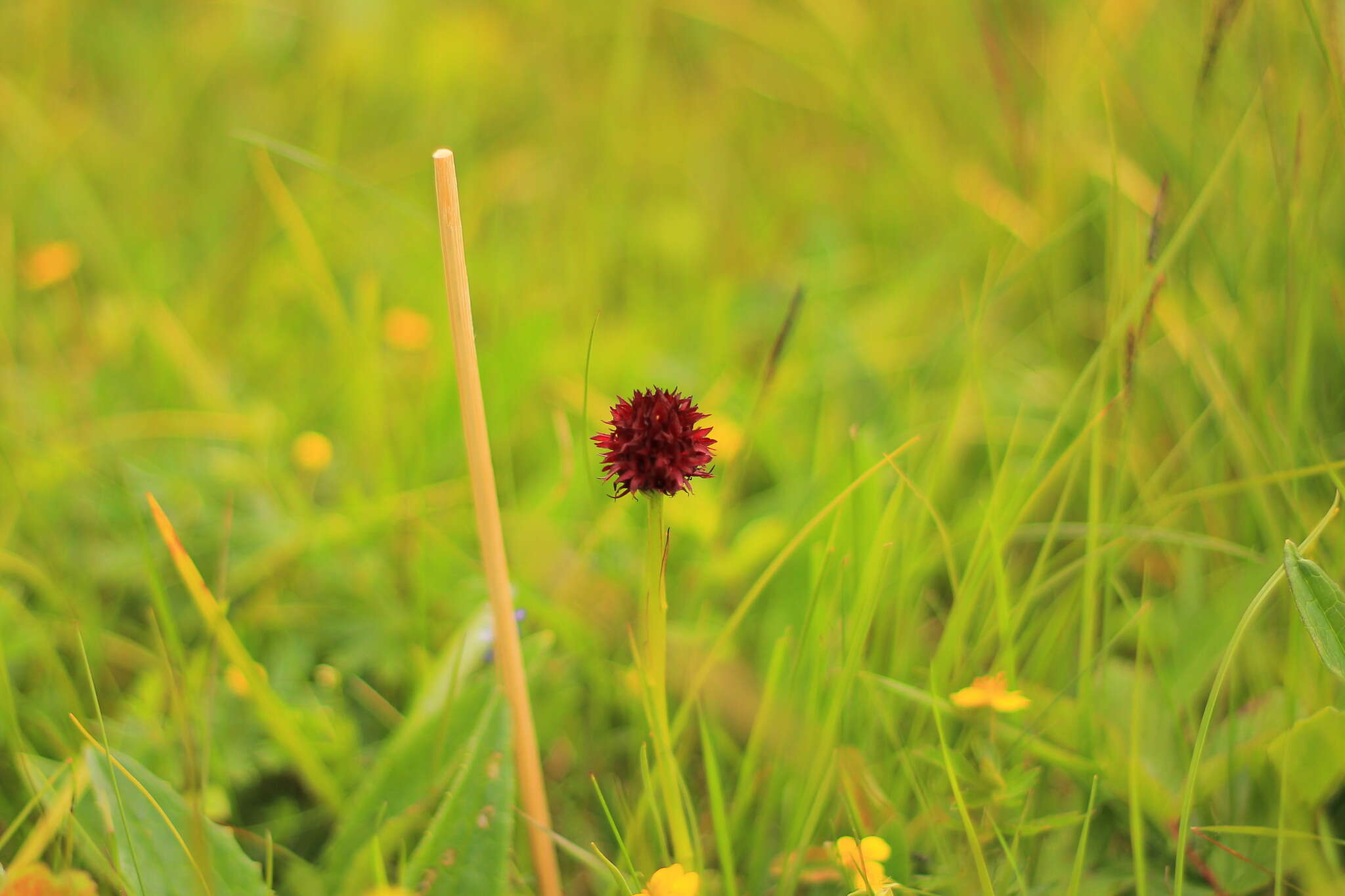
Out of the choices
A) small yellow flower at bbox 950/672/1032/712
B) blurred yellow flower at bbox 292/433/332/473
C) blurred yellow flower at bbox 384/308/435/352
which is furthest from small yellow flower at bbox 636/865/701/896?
blurred yellow flower at bbox 384/308/435/352

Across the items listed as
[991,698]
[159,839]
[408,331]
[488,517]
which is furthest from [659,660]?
[408,331]

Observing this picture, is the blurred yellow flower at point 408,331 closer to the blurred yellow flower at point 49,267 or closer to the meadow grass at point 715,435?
the meadow grass at point 715,435

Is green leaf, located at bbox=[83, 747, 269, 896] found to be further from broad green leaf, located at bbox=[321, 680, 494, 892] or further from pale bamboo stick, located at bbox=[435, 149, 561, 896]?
pale bamboo stick, located at bbox=[435, 149, 561, 896]

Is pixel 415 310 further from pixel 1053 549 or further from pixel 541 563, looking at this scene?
pixel 1053 549

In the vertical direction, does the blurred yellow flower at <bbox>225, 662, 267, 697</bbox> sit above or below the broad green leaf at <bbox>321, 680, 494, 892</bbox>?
above

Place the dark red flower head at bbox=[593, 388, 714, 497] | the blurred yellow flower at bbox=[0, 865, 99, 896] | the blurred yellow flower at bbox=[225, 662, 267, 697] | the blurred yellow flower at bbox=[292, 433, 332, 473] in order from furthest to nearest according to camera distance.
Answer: the blurred yellow flower at bbox=[292, 433, 332, 473] < the blurred yellow flower at bbox=[225, 662, 267, 697] < the blurred yellow flower at bbox=[0, 865, 99, 896] < the dark red flower head at bbox=[593, 388, 714, 497]

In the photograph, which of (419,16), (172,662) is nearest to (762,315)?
(172,662)
